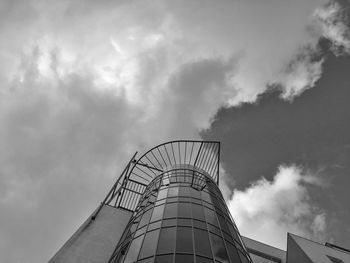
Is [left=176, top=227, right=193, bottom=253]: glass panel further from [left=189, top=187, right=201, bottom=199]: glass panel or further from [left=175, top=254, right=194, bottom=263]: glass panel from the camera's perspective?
[left=189, top=187, right=201, bottom=199]: glass panel

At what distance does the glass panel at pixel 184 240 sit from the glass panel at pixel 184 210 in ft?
4.43

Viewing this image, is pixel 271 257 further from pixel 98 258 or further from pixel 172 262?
pixel 172 262

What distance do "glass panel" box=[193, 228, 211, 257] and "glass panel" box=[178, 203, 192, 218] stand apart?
143 centimetres

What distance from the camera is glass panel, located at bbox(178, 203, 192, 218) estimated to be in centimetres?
1386

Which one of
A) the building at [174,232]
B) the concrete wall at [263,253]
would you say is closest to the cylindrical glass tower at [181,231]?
the building at [174,232]

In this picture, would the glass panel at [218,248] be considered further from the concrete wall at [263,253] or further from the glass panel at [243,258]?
the concrete wall at [263,253]

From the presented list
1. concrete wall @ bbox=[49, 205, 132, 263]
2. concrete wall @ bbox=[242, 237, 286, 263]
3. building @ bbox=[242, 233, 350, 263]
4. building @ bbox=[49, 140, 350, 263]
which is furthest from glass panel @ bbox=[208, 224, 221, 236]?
concrete wall @ bbox=[242, 237, 286, 263]

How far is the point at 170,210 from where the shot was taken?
14.5 metres

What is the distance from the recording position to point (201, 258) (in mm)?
10281

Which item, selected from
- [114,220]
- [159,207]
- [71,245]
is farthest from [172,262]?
[114,220]

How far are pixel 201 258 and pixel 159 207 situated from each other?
5.30m

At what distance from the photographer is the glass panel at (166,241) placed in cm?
1073

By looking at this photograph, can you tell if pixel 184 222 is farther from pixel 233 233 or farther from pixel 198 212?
pixel 233 233

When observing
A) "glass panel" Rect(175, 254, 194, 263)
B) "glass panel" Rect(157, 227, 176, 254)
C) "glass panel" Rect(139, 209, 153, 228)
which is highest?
"glass panel" Rect(139, 209, 153, 228)
